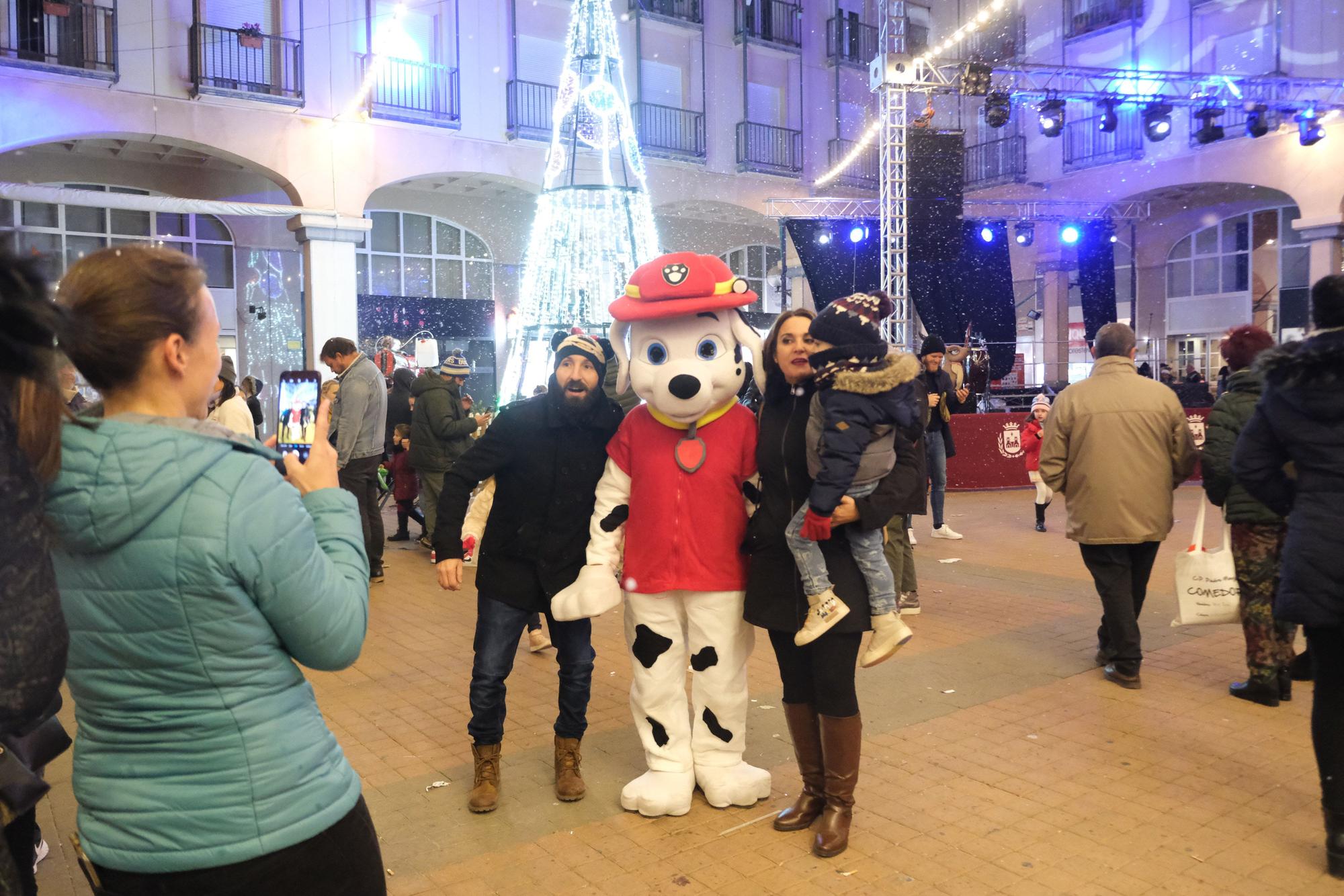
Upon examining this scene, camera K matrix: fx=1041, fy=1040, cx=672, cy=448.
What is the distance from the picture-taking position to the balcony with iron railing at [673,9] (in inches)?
803

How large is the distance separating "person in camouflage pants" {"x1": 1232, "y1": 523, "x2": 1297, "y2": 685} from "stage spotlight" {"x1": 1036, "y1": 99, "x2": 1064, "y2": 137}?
12.2 m

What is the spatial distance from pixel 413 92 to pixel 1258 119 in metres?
14.0

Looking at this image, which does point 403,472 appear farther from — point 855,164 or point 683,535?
point 855,164

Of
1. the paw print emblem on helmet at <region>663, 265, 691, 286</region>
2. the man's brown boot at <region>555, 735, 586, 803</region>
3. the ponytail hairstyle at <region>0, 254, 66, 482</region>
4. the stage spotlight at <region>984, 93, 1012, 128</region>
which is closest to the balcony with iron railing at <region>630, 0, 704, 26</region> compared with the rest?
the stage spotlight at <region>984, 93, 1012, 128</region>

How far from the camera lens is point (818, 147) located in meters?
23.0

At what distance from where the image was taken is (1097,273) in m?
22.5

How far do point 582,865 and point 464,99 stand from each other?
1725cm

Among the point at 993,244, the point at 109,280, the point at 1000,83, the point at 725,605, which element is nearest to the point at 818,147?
the point at 993,244

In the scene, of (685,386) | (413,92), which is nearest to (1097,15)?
(413,92)

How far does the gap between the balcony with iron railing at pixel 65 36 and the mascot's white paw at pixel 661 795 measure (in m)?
15.1

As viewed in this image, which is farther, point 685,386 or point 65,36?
point 65,36

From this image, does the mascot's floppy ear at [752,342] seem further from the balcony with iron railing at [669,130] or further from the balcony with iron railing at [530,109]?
the balcony with iron railing at [669,130]

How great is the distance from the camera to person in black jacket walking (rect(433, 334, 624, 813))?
4098 millimetres

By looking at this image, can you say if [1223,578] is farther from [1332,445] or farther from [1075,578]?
[1075,578]
